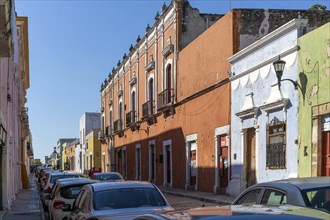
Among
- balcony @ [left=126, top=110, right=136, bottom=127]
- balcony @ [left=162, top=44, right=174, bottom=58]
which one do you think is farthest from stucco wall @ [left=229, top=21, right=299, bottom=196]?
balcony @ [left=126, top=110, right=136, bottom=127]

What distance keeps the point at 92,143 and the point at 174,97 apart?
140ft

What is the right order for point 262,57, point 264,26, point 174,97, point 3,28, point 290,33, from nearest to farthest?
point 3,28, point 290,33, point 262,57, point 264,26, point 174,97

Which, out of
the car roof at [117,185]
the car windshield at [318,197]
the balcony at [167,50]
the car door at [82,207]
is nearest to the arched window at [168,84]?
the balcony at [167,50]

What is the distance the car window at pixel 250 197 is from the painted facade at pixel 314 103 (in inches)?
345

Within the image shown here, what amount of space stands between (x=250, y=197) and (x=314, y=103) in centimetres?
961

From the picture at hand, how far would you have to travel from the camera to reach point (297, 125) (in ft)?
56.5

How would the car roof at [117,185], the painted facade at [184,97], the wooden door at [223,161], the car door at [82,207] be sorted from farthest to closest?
the wooden door at [223,161]
the painted facade at [184,97]
the car roof at [117,185]
the car door at [82,207]

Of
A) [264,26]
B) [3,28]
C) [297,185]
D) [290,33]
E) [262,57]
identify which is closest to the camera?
[297,185]

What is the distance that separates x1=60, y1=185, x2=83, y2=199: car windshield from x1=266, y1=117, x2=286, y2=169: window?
27.2 ft

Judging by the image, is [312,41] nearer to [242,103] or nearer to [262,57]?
[262,57]

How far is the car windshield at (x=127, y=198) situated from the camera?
803cm

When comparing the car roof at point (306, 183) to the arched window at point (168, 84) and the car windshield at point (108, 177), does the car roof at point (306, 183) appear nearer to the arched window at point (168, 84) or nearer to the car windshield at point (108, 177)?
the car windshield at point (108, 177)

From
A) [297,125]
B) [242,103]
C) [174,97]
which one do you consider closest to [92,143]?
[174,97]

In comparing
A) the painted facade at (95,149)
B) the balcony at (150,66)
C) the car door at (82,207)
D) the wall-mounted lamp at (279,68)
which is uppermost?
the balcony at (150,66)
